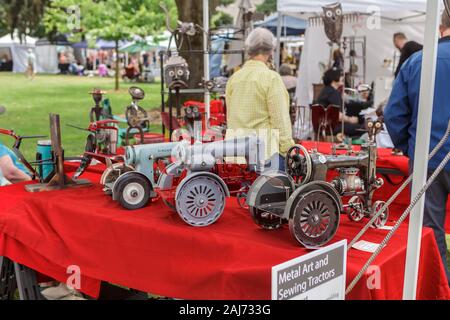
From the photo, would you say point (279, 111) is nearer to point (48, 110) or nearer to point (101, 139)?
point (101, 139)

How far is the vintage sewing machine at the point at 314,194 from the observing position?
5.77ft

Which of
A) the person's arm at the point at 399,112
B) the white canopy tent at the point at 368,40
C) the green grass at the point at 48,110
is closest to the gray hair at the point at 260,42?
the person's arm at the point at 399,112

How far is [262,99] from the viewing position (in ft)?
8.66

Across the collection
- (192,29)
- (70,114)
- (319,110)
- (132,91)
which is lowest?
(70,114)

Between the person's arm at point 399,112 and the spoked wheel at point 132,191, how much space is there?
4.13 feet

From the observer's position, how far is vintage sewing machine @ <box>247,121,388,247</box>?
1760 mm

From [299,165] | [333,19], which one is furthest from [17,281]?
[333,19]

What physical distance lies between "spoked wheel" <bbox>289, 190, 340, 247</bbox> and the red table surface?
0.06m

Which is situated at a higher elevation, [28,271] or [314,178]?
[314,178]

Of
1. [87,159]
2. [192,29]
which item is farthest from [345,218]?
[192,29]

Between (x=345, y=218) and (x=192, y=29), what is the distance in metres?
2.44

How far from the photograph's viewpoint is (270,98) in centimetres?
260

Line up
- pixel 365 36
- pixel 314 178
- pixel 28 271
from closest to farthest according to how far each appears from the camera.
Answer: pixel 314 178 → pixel 28 271 → pixel 365 36
